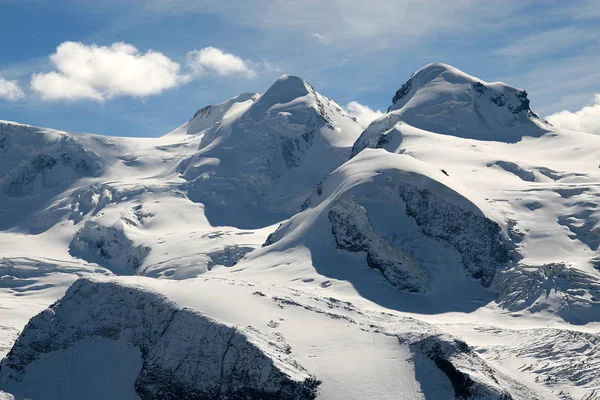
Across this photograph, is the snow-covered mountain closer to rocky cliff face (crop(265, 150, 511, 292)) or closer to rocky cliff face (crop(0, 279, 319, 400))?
rocky cliff face (crop(0, 279, 319, 400))

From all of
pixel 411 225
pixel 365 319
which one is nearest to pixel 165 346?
pixel 365 319

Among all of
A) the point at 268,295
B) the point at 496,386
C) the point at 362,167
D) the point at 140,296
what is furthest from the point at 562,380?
the point at 362,167

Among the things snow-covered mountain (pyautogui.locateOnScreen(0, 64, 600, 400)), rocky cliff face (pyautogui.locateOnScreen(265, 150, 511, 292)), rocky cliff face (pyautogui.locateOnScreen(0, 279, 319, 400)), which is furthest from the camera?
rocky cliff face (pyautogui.locateOnScreen(265, 150, 511, 292))

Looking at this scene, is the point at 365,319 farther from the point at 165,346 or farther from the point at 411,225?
the point at 411,225

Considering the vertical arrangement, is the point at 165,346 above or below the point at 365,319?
below

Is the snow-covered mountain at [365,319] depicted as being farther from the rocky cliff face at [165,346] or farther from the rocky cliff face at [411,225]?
the rocky cliff face at [411,225]

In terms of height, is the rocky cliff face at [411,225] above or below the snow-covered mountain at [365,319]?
above

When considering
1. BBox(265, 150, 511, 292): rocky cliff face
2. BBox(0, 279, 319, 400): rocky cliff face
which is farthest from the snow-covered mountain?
BBox(265, 150, 511, 292): rocky cliff face

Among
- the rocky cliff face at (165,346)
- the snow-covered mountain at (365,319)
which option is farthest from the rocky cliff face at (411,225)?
the rocky cliff face at (165,346)
